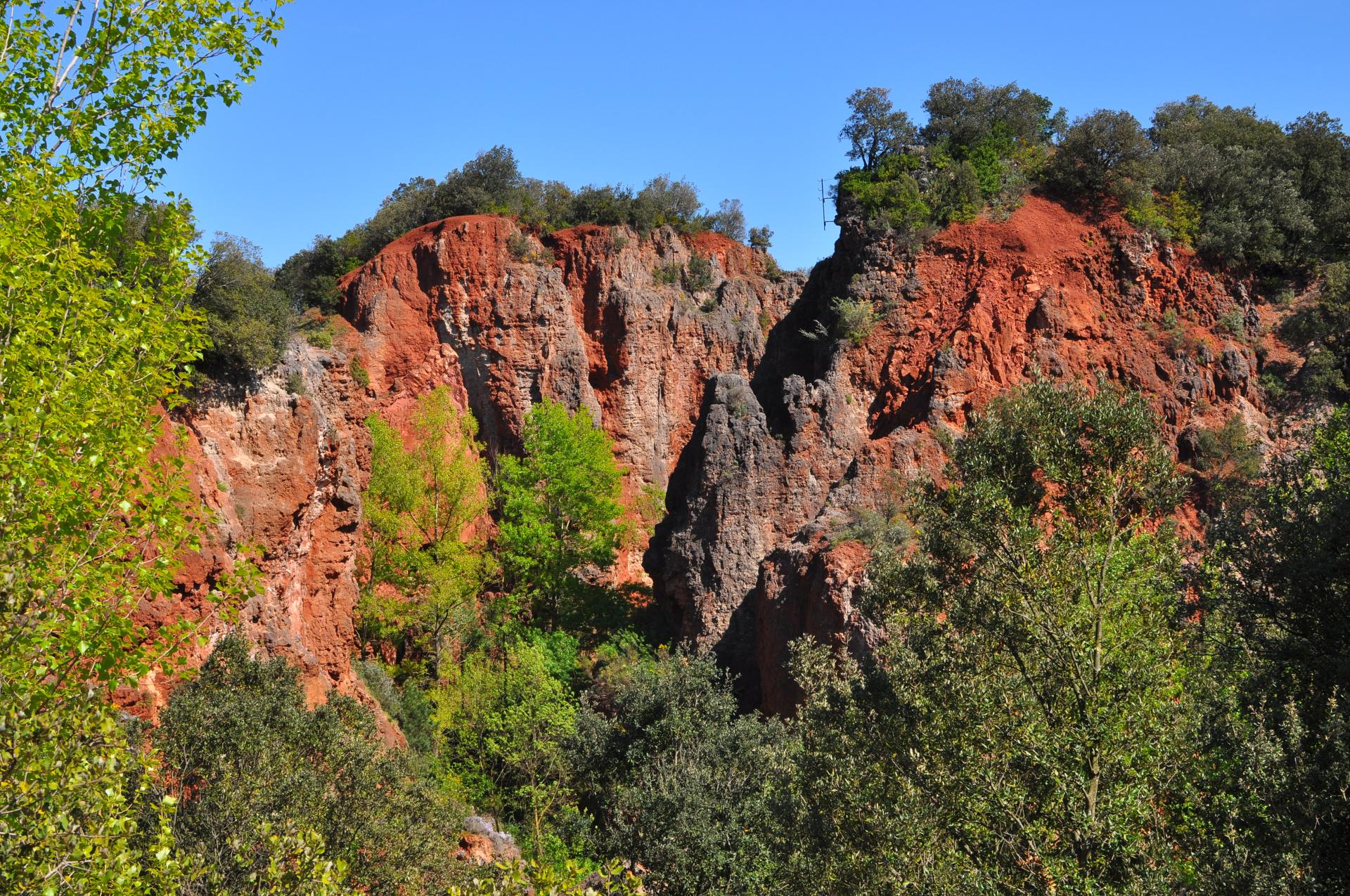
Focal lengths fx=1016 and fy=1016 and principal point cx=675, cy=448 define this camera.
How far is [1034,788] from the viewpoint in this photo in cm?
1255

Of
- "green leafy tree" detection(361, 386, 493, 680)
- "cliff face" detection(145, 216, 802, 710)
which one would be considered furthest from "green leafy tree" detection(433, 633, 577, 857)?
"cliff face" detection(145, 216, 802, 710)

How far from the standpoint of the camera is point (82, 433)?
8.57 metres

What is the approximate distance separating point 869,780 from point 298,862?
9406mm

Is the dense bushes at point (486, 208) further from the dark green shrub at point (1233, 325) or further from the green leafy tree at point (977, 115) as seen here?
the dark green shrub at point (1233, 325)

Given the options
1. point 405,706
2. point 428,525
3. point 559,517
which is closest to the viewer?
point 405,706

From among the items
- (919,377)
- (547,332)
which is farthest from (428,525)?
(919,377)

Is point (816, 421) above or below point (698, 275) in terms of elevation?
below

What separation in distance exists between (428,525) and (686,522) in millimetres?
14443

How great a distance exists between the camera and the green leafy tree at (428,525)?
131 feet

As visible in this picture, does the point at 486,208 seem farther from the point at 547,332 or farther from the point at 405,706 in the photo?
the point at 405,706

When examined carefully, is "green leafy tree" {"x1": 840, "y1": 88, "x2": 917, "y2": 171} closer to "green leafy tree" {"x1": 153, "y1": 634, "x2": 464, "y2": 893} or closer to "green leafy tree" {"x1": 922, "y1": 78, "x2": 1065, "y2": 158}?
"green leafy tree" {"x1": 922, "y1": 78, "x2": 1065, "y2": 158}

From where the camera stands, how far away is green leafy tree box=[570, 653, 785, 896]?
21.5 meters

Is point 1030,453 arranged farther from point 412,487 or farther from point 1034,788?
point 412,487

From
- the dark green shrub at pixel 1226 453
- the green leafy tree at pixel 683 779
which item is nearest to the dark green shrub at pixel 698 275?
the green leafy tree at pixel 683 779
